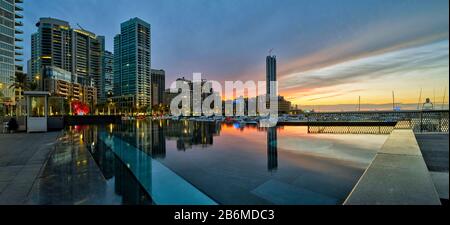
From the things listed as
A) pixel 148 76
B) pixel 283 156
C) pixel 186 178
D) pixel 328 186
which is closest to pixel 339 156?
pixel 283 156

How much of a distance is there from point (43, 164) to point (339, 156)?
31.4 ft

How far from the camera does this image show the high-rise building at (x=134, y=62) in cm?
14388

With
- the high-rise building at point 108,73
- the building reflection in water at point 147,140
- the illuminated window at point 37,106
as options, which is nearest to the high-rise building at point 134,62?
the high-rise building at point 108,73

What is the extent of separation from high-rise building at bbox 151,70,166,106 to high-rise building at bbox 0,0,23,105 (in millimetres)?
105905

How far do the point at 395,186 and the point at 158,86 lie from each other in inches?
7841

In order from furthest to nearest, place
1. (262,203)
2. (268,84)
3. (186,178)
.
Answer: (268,84) < (186,178) < (262,203)

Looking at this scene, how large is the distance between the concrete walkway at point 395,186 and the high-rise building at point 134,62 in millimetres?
151419

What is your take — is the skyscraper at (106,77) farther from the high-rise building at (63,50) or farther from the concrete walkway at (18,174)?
the concrete walkway at (18,174)

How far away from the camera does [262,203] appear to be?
3502 millimetres

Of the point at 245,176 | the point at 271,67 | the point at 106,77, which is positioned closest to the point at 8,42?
the point at 245,176

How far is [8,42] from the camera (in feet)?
209
